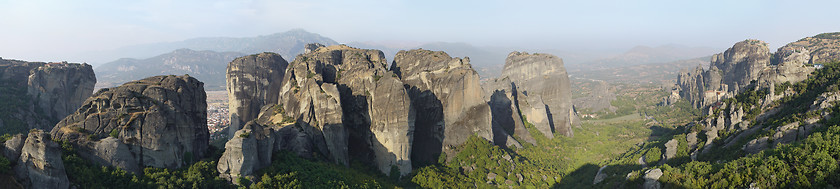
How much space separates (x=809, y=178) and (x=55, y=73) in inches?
3077

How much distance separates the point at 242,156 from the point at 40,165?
9.95 meters

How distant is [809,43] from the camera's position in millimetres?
→ 90000

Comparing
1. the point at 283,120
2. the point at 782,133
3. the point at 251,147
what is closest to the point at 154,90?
the point at 251,147

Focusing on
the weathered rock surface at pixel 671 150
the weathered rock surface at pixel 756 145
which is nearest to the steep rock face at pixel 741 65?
the weathered rock surface at pixel 671 150

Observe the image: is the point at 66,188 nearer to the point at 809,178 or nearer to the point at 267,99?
the point at 267,99

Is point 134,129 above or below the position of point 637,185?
above

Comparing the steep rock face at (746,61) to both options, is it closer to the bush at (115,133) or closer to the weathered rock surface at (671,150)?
the weathered rock surface at (671,150)

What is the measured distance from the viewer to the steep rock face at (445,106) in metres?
47.0

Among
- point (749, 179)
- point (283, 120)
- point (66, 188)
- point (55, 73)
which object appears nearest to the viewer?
point (66, 188)

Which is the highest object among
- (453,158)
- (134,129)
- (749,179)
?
(134,129)

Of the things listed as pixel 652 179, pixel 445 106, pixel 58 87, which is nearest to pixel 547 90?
pixel 445 106

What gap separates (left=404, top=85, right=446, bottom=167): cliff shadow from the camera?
46.9m

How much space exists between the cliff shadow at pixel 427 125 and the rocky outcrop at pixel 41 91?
47127 mm

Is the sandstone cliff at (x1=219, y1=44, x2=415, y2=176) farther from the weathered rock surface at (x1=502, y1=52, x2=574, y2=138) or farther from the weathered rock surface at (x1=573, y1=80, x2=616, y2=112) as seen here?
the weathered rock surface at (x1=573, y1=80, x2=616, y2=112)
